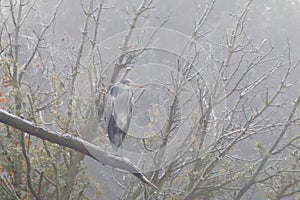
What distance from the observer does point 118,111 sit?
4.22m

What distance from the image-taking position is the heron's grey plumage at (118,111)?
4172 millimetres

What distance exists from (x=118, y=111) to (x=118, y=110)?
12mm

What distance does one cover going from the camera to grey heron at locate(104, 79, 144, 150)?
4172 millimetres

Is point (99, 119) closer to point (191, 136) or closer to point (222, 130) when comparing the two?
point (191, 136)

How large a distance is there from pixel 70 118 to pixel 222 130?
76.6 inches

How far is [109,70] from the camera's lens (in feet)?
18.0

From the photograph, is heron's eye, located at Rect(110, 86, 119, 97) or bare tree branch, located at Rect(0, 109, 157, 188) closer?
bare tree branch, located at Rect(0, 109, 157, 188)

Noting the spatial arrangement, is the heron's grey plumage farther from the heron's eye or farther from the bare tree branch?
the bare tree branch

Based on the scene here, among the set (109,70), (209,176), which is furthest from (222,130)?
(109,70)

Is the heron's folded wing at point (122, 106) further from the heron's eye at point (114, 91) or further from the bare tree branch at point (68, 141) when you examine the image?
the bare tree branch at point (68, 141)

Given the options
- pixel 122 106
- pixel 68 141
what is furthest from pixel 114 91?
pixel 68 141

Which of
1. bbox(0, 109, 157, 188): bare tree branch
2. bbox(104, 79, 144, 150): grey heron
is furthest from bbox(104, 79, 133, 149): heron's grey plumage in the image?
bbox(0, 109, 157, 188): bare tree branch

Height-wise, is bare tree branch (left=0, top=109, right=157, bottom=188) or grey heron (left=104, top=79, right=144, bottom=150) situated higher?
grey heron (left=104, top=79, right=144, bottom=150)

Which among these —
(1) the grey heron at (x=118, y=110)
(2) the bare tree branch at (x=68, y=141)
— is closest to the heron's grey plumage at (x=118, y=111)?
(1) the grey heron at (x=118, y=110)
